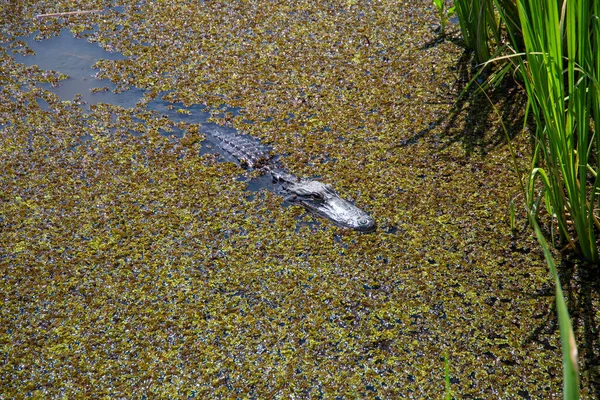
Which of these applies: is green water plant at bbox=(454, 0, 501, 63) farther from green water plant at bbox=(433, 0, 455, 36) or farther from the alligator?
the alligator

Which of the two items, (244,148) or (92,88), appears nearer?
(244,148)

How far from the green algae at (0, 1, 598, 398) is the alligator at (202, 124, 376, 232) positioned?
0.23 feet

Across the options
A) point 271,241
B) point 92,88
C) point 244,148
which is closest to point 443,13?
point 244,148

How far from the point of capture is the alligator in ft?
9.19

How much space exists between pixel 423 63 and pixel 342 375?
228 cm

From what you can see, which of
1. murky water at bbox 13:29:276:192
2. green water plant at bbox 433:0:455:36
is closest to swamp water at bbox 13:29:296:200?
murky water at bbox 13:29:276:192

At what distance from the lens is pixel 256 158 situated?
323 centimetres

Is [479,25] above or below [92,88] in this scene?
above

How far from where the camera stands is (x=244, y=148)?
329 cm

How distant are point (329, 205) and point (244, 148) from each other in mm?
695

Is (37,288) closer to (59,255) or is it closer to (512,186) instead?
(59,255)

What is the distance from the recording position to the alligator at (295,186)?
2.80 metres

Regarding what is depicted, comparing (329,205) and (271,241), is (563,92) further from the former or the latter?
(271,241)

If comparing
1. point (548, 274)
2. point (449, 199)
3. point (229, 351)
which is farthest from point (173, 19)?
point (548, 274)
